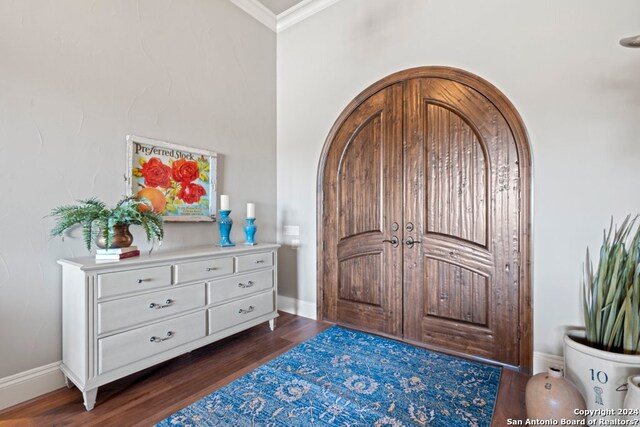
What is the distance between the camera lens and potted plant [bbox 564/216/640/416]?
149cm

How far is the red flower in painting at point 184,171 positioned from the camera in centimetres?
262

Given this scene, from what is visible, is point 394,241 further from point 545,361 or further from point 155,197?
point 155,197

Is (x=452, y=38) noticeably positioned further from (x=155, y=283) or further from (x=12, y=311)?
(x=12, y=311)

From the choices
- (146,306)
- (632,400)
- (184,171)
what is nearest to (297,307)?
(146,306)

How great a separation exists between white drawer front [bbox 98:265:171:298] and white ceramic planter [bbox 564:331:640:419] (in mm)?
2463

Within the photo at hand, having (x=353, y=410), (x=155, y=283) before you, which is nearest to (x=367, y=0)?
(x=155, y=283)

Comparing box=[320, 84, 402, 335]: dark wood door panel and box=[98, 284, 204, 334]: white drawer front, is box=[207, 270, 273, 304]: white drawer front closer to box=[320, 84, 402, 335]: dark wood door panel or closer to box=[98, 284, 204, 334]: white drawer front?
box=[98, 284, 204, 334]: white drawer front

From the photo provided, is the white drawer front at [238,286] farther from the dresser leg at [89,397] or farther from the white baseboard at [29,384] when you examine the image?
the white baseboard at [29,384]

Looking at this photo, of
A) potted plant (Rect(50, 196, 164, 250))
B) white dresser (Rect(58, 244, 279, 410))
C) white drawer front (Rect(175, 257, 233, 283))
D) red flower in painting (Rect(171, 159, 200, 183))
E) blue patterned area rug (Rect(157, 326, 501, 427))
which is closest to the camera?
blue patterned area rug (Rect(157, 326, 501, 427))

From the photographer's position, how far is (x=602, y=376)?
1.51 metres

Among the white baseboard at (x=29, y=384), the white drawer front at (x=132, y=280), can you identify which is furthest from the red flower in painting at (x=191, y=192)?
the white baseboard at (x=29, y=384)

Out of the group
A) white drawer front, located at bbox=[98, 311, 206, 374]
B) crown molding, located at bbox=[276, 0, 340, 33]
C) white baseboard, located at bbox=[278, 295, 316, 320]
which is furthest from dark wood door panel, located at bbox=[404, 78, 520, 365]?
white drawer front, located at bbox=[98, 311, 206, 374]

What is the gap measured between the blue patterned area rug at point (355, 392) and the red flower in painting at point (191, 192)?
4.97ft

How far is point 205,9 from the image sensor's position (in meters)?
2.90
